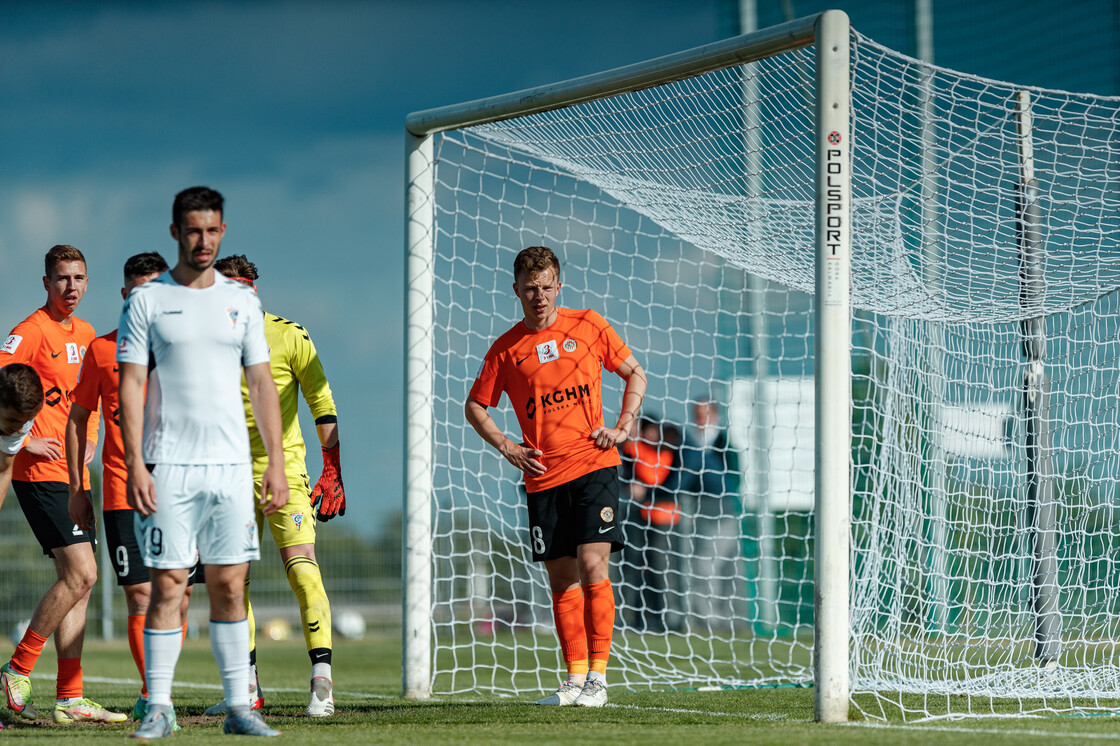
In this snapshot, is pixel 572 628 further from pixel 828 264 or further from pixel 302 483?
pixel 828 264

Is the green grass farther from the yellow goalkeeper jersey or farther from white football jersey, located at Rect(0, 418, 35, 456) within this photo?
the yellow goalkeeper jersey

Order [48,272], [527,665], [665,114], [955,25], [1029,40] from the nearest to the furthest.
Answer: [48,272], [665,114], [527,665], [1029,40], [955,25]

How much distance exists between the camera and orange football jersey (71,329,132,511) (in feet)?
16.7

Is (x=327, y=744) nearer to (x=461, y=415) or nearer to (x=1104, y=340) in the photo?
(x=461, y=415)

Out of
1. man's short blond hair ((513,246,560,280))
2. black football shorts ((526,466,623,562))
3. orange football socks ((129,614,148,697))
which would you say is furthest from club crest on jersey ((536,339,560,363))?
orange football socks ((129,614,148,697))

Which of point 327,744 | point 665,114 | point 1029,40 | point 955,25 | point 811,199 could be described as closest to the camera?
point 327,744

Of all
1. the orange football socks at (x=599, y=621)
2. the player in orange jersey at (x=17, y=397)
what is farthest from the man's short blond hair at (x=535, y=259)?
the player in orange jersey at (x=17, y=397)

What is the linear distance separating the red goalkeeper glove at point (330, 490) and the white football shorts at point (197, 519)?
1.38 meters

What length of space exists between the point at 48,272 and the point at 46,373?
0.50m

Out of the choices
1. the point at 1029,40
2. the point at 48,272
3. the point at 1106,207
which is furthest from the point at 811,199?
the point at 1029,40

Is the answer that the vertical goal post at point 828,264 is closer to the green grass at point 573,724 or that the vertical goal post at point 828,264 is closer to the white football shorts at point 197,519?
the green grass at point 573,724

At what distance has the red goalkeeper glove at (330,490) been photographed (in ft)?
18.3

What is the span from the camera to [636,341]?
9.11 metres

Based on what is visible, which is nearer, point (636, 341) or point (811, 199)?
point (811, 199)
